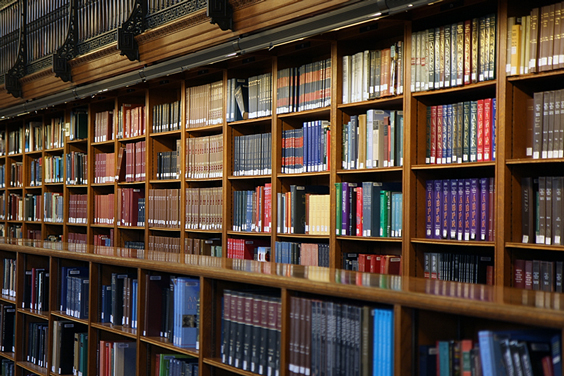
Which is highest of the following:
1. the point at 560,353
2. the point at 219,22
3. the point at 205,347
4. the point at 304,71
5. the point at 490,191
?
the point at 219,22

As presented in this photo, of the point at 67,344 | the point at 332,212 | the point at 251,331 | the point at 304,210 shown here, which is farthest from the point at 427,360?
the point at 304,210

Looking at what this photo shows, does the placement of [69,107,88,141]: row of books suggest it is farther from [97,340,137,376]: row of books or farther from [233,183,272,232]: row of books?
[97,340,137,376]: row of books

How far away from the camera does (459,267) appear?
370 cm

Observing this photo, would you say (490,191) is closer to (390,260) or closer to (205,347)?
(390,260)

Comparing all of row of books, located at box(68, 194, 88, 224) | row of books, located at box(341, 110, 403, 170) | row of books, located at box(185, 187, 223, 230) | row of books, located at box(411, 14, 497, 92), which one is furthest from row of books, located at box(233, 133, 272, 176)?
row of books, located at box(68, 194, 88, 224)

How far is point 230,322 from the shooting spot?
247 centimetres

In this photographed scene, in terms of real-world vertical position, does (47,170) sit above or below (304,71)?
below

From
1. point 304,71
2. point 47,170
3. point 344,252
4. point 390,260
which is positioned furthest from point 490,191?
point 47,170

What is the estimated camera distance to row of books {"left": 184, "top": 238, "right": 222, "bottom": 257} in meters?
5.55

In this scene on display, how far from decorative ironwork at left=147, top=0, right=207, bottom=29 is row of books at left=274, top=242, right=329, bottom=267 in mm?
1861

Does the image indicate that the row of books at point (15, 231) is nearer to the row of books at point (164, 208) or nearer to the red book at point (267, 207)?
the row of books at point (164, 208)

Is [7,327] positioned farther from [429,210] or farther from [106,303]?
[429,210]

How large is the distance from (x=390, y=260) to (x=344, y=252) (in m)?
0.44

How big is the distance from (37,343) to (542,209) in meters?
2.97
